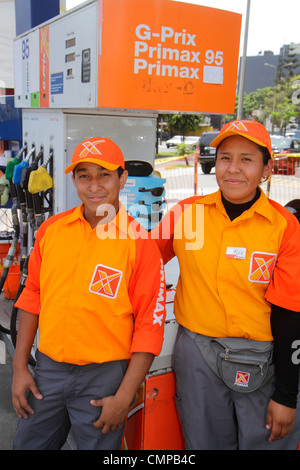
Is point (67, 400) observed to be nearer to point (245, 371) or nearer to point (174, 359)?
point (174, 359)

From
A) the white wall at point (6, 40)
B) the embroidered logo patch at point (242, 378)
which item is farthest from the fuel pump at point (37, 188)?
the white wall at point (6, 40)

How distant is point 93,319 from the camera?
1.75 m

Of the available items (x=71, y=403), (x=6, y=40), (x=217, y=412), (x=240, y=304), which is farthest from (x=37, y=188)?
(x=6, y=40)

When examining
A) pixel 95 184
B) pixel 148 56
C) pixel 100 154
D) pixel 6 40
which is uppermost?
pixel 6 40

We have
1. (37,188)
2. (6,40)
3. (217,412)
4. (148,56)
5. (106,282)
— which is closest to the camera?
(106,282)

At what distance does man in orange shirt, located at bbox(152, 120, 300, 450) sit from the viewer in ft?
5.85

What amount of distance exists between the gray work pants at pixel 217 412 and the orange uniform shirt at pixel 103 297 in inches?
11.2

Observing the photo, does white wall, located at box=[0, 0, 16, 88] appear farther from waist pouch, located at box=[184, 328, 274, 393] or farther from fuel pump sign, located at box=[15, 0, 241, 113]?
waist pouch, located at box=[184, 328, 274, 393]

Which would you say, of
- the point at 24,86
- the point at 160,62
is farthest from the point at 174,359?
the point at 24,86

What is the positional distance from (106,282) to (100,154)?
20.2 inches

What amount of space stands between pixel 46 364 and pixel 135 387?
389 millimetres

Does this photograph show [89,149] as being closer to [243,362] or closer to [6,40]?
[243,362]

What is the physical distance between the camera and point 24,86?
11.8 feet

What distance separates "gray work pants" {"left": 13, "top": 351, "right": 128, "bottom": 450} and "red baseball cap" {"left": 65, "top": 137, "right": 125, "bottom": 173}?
0.81m
